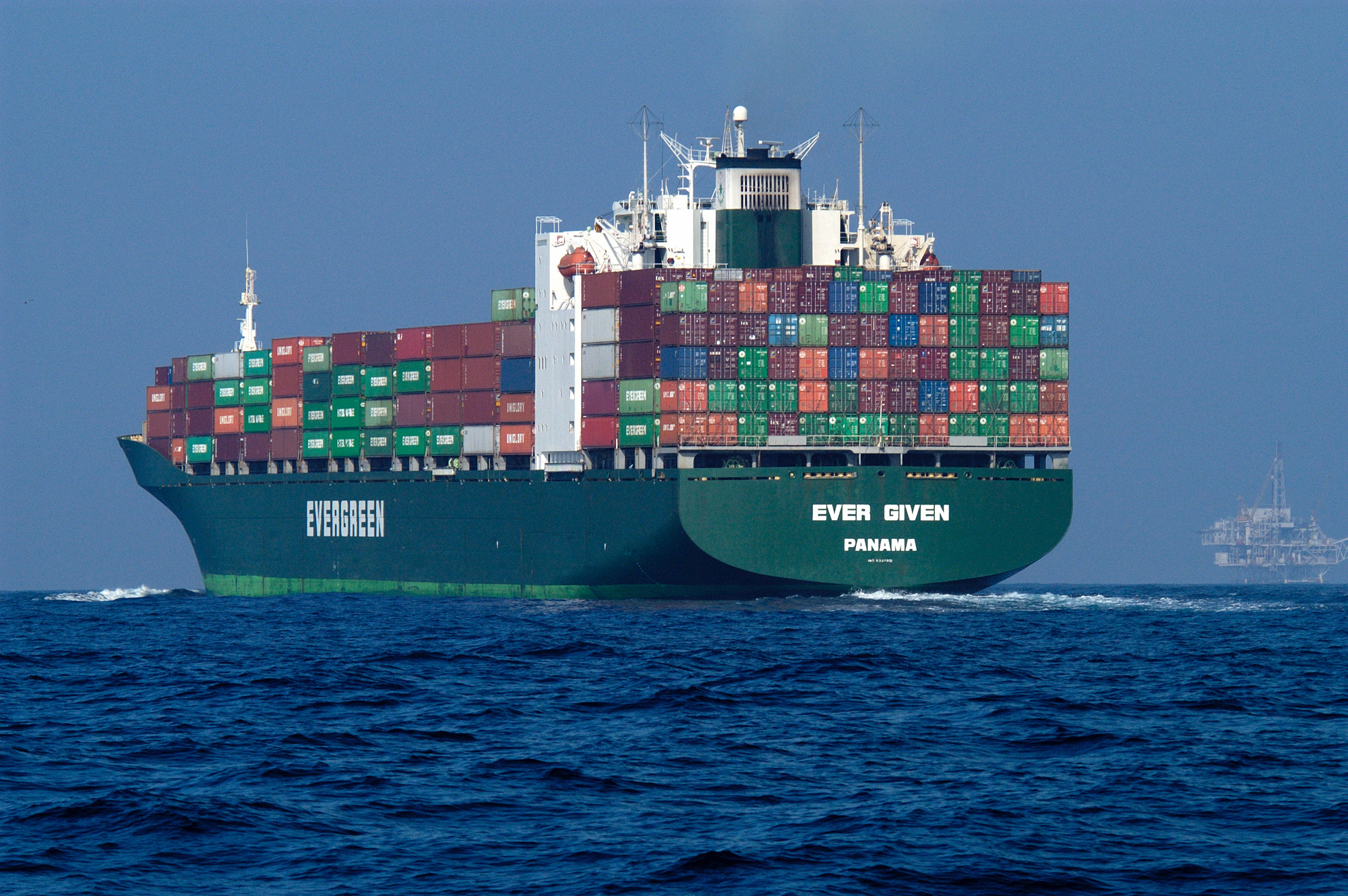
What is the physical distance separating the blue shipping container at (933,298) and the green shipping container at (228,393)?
4151cm

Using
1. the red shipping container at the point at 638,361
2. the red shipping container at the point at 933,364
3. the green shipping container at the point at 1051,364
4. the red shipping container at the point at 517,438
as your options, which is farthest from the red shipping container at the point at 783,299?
the red shipping container at the point at 517,438

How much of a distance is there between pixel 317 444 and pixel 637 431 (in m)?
25.6

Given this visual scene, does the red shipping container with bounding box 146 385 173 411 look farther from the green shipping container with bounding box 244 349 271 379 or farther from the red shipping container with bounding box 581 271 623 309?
the red shipping container with bounding box 581 271 623 309

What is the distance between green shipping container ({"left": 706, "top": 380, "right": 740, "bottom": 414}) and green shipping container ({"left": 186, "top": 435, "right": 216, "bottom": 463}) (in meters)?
38.7

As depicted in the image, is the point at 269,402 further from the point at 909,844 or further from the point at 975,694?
the point at 909,844

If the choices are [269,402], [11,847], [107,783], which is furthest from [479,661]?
[269,402]

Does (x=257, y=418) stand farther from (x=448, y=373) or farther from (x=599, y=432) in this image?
(x=599, y=432)

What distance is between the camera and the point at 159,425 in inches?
4129

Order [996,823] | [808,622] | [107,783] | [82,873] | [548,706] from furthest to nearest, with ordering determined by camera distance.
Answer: [808,622] < [548,706] < [107,783] < [996,823] < [82,873]

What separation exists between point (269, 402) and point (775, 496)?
36.8 m

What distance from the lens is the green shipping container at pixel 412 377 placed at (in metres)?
86.4

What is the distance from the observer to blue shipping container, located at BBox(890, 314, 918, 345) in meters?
71.1

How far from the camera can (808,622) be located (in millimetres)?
56688

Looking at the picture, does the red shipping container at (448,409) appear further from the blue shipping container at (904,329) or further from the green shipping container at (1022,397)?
the green shipping container at (1022,397)
